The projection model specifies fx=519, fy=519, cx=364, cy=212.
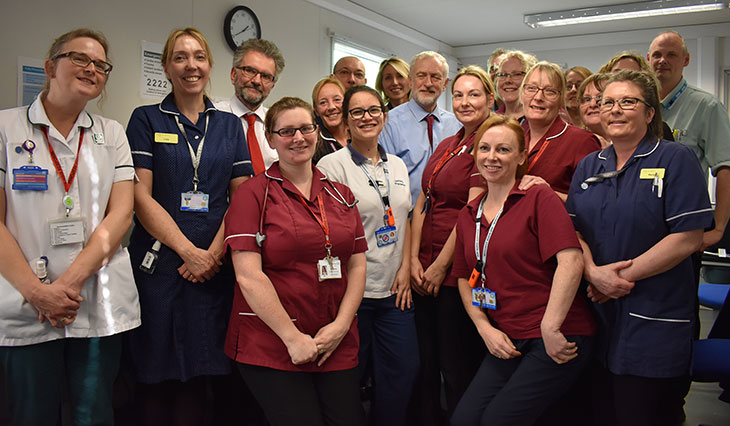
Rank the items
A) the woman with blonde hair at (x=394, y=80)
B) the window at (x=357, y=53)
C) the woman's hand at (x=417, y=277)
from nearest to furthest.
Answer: the woman's hand at (x=417, y=277), the woman with blonde hair at (x=394, y=80), the window at (x=357, y=53)

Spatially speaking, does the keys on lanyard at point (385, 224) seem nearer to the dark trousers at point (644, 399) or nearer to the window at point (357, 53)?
the dark trousers at point (644, 399)

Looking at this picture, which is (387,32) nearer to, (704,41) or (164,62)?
(704,41)

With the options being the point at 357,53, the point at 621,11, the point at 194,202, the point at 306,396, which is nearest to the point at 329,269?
the point at 306,396

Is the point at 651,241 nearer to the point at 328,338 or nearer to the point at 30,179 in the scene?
the point at 328,338

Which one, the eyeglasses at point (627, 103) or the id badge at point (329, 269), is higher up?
the eyeglasses at point (627, 103)

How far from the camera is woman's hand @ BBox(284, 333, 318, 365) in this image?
190cm

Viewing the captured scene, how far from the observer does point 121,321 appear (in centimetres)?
204

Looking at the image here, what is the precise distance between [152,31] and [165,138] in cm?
224

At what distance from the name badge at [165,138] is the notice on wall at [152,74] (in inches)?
77.9

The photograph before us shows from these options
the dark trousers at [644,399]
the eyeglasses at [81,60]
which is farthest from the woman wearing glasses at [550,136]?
the eyeglasses at [81,60]

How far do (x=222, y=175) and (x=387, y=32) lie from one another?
5.37 meters

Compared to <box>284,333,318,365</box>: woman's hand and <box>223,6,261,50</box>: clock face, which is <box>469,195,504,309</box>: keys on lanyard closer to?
<box>284,333,318,365</box>: woman's hand

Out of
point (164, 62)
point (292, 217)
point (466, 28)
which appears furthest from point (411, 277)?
point (466, 28)

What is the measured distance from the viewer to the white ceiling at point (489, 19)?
640cm
